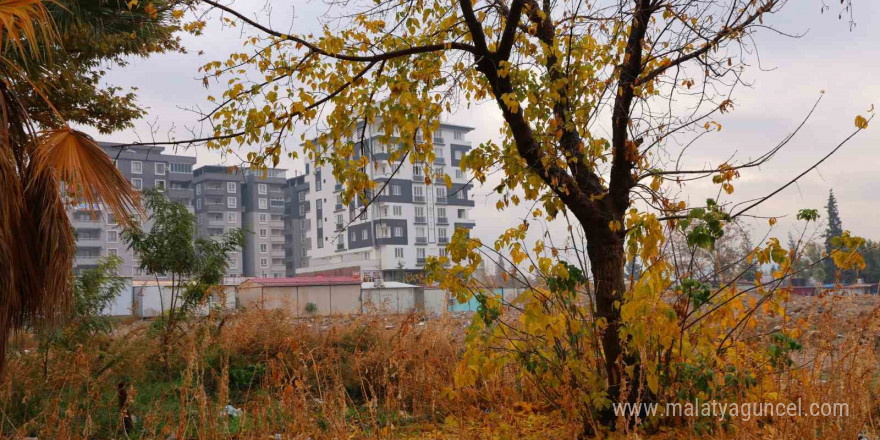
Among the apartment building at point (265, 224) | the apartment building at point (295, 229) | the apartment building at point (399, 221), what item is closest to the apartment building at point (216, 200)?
the apartment building at point (265, 224)

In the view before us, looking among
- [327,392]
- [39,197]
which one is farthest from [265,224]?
[327,392]

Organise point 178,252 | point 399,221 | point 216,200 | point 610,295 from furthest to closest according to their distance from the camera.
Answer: point 216,200, point 399,221, point 178,252, point 610,295

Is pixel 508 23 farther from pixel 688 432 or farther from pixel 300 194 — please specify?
pixel 300 194

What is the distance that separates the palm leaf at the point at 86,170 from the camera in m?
4.31

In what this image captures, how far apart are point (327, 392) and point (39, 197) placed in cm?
211

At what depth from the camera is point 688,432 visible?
4891mm

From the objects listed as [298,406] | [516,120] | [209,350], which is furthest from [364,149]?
[209,350]

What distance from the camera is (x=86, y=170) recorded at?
4391 millimetres

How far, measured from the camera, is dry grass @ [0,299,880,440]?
4297mm

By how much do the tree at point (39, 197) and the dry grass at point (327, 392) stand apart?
675mm

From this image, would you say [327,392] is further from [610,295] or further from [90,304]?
[90,304]

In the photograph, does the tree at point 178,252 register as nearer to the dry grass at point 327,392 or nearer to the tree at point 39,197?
the dry grass at point 327,392

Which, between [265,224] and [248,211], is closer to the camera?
[248,211]

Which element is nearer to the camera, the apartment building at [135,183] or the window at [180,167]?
the apartment building at [135,183]
